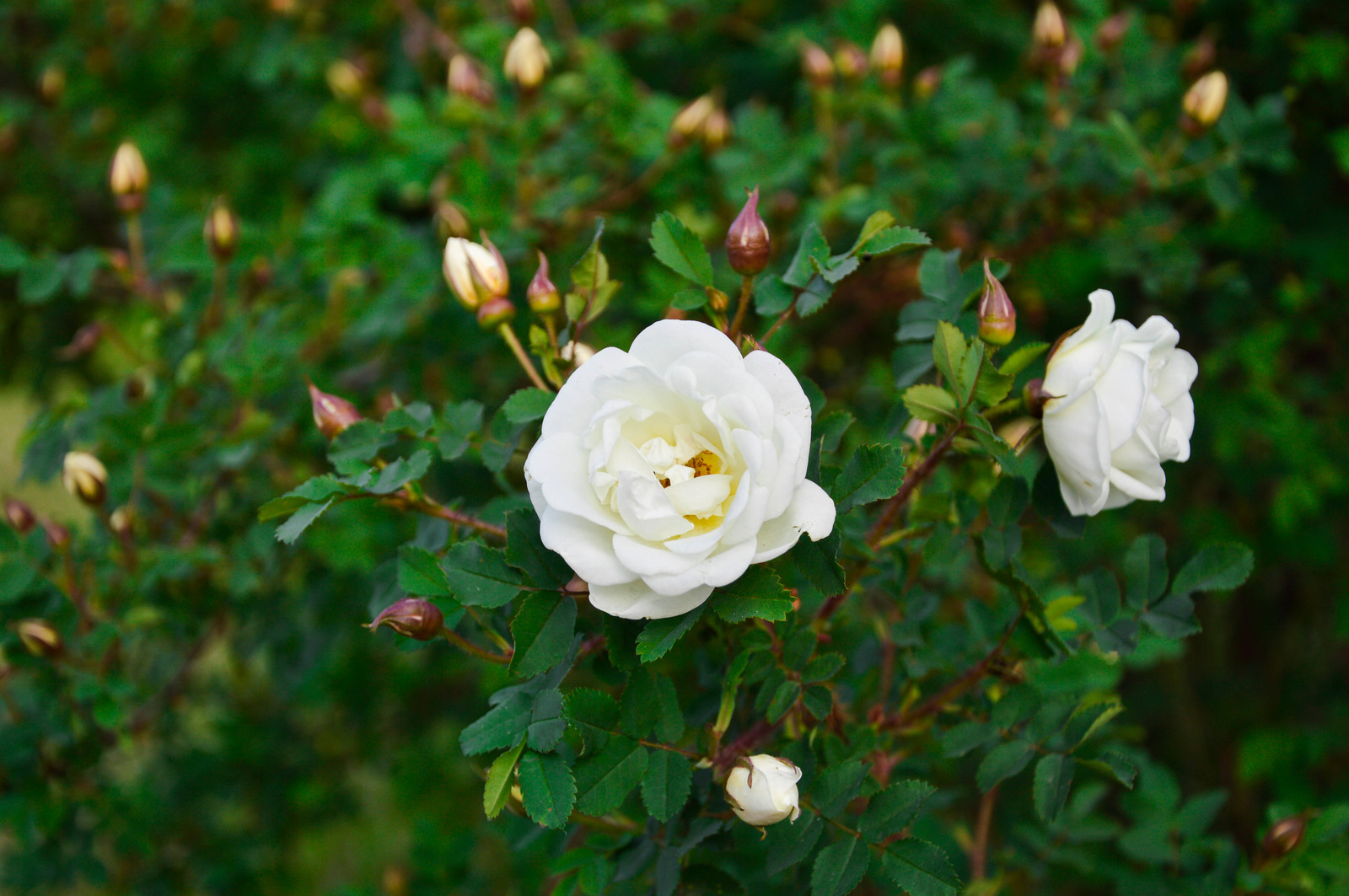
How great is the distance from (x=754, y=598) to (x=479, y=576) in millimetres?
242

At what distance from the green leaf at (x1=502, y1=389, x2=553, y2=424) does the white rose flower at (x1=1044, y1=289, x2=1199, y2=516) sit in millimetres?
449

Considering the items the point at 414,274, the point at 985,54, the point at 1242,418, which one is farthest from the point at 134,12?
the point at 1242,418

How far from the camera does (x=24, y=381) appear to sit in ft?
10.3

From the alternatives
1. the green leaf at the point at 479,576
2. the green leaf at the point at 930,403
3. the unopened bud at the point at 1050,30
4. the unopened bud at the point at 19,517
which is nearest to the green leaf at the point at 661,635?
the green leaf at the point at 479,576

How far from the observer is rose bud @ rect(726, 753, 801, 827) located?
0.77 meters

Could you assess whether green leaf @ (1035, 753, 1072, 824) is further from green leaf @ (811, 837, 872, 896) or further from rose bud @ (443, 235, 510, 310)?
rose bud @ (443, 235, 510, 310)

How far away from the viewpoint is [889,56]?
1767 mm

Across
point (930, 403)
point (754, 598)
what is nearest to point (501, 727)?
point (754, 598)

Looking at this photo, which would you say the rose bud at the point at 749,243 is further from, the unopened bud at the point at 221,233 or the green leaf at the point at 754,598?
the unopened bud at the point at 221,233

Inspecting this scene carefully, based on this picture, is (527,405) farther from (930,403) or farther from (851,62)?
(851,62)

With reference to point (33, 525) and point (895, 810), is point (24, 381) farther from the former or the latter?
point (895, 810)

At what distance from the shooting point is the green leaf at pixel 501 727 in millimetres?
797

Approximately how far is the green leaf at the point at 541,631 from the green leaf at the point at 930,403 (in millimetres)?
343

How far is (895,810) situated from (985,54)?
7.08ft
